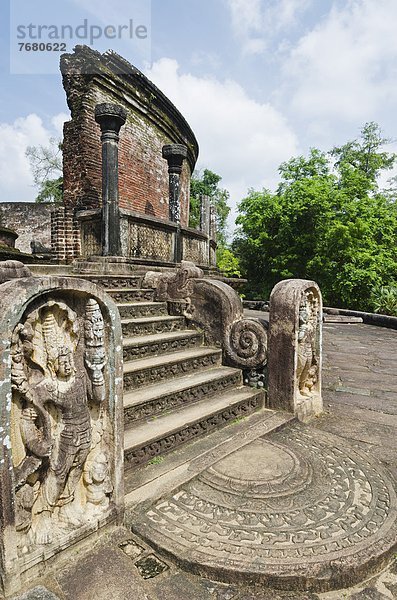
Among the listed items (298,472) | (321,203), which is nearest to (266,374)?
(298,472)

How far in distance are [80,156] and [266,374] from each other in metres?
8.11

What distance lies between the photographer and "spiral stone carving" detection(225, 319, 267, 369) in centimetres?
374

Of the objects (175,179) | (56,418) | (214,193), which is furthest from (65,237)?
(214,193)

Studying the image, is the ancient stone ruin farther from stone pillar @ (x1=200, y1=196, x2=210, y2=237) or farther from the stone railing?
stone pillar @ (x1=200, y1=196, x2=210, y2=237)

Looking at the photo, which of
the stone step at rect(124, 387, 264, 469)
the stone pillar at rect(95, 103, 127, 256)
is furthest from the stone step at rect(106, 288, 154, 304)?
the stone step at rect(124, 387, 264, 469)

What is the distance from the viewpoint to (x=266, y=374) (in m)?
3.74

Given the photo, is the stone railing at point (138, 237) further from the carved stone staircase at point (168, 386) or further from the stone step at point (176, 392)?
the stone step at point (176, 392)

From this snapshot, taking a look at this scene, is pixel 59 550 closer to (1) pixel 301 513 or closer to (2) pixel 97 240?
(1) pixel 301 513

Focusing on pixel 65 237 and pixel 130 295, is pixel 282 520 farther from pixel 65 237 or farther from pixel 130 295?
pixel 65 237

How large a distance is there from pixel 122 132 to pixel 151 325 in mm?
9536

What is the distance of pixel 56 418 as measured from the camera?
72.5 inches

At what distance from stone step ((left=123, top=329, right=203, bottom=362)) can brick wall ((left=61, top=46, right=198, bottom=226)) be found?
6492 mm

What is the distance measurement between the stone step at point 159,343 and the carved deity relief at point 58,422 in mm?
1308

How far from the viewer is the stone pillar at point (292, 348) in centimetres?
345
